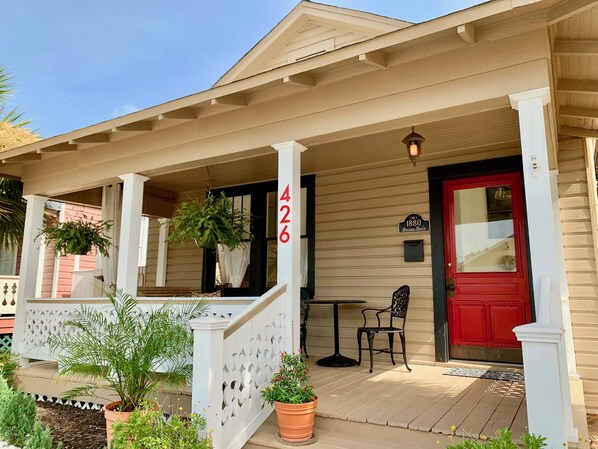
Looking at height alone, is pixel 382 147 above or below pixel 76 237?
above

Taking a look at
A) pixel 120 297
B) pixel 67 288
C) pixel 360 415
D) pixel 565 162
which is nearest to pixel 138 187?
pixel 120 297

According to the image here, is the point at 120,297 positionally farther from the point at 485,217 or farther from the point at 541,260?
the point at 485,217

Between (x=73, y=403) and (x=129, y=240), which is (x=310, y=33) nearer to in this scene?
(x=129, y=240)

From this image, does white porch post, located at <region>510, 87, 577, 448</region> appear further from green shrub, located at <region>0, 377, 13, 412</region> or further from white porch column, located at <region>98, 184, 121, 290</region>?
white porch column, located at <region>98, 184, 121, 290</region>

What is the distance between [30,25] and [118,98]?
25.0 feet

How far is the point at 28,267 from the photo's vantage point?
5727 mm

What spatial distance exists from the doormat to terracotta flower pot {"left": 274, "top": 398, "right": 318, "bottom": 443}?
2106 millimetres

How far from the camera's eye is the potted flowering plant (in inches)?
114

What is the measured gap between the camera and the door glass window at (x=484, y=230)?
4828mm

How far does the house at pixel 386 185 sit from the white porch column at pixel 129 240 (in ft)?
0.07

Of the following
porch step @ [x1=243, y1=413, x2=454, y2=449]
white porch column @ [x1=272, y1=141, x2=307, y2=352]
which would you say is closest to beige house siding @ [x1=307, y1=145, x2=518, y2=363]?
white porch column @ [x1=272, y1=141, x2=307, y2=352]

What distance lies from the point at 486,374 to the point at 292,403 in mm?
2420

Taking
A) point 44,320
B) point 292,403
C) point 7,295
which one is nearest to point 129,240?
point 44,320

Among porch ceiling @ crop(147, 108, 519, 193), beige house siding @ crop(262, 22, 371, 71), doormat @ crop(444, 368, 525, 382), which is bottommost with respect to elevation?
doormat @ crop(444, 368, 525, 382)
